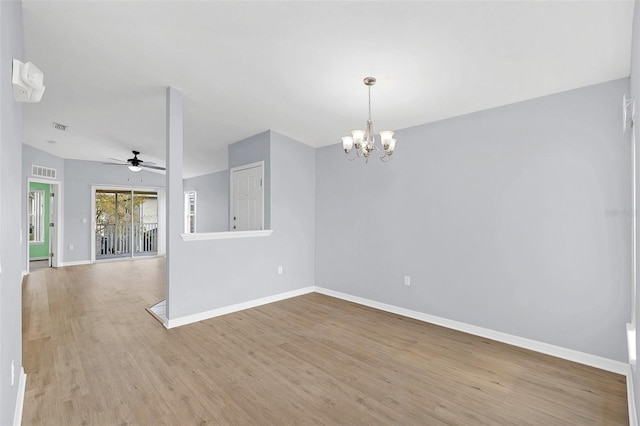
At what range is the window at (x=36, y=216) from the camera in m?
7.71

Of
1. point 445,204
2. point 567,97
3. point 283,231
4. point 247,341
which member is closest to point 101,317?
point 247,341

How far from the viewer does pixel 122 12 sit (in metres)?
2.45

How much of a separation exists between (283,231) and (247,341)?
203 centimetres

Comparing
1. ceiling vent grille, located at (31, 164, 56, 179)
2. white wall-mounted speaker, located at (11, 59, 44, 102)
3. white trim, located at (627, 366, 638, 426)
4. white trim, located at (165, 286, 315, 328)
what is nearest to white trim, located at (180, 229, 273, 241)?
white trim, located at (165, 286, 315, 328)

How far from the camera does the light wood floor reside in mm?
2086

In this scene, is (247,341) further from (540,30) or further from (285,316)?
(540,30)

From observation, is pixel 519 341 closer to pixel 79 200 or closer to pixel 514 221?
pixel 514 221

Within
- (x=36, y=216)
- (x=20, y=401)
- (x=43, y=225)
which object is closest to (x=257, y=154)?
(x=20, y=401)

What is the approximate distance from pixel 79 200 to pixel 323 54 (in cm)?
822

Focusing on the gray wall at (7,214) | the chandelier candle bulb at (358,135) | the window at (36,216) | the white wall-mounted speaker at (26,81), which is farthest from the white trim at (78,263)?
the chandelier candle bulb at (358,135)

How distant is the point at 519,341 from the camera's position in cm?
315

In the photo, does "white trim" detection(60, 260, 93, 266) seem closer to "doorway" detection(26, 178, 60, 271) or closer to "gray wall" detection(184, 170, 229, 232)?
"doorway" detection(26, 178, 60, 271)

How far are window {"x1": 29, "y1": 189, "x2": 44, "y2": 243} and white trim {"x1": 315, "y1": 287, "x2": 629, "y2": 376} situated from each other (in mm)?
8744

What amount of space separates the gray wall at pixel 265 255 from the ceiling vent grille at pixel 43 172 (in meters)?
4.80
